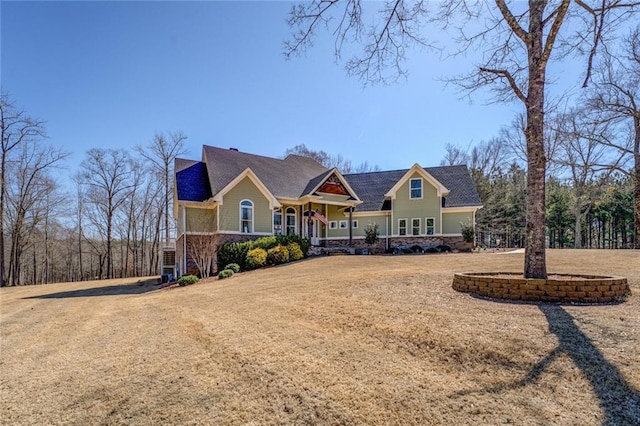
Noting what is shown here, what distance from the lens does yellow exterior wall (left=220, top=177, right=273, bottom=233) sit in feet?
59.2

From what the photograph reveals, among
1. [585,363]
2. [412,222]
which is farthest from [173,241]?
[585,363]

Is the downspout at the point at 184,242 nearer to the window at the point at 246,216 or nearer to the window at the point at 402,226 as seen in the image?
the window at the point at 246,216

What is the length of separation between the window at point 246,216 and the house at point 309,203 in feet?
0.19

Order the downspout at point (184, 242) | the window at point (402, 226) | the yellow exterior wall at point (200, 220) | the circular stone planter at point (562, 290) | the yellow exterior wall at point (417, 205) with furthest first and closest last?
the window at point (402, 226) → the yellow exterior wall at point (417, 205) → the yellow exterior wall at point (200, 220) → the downspout at point (184, 242) → the circular stone planter at point (562, 290)

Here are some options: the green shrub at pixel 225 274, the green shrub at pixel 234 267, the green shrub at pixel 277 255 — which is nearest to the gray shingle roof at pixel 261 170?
the green shrub at pixel 234 267

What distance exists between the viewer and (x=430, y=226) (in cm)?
2311

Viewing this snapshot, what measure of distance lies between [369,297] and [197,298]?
5372mm

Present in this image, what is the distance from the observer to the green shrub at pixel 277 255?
16.8 metres

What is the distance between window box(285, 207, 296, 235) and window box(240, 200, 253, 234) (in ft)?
11.7

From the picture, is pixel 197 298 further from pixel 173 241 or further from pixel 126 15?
pixel 173 241

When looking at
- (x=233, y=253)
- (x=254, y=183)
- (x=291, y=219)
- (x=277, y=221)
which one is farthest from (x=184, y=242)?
(x=291, y=219)

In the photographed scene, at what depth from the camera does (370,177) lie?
92.1 feet

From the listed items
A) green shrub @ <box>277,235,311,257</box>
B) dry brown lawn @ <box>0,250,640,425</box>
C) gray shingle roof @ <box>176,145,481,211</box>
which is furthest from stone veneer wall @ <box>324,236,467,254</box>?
dry brown lawn @ <box>0,250,640,425</box>

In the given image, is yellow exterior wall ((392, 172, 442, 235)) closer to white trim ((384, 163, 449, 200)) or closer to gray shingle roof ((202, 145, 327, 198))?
white trim ((384, 163, 449, 200))
